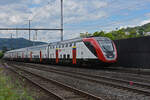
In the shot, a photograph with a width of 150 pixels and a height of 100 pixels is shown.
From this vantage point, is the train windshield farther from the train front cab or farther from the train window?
the train window

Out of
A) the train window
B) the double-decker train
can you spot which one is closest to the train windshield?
the double-decker train

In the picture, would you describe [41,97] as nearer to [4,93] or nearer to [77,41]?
[4,93]

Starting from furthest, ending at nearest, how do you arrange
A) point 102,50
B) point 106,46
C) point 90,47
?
point 90,47, point 106,46, point 102,50

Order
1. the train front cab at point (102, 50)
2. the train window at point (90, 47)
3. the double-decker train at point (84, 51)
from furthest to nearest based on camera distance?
Answer: the train window at point (90, 47) < the double-decker train at point (84, 51) < the train front cab at point (102, 50)

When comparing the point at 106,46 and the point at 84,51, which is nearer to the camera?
the point at 106,46

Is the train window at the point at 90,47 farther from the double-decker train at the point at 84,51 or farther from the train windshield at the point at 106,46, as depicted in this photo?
the train windshield at the point at 106,46

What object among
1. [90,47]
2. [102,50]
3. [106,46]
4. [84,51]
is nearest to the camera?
[102,50]

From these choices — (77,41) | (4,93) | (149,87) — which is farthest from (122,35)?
(4,93)

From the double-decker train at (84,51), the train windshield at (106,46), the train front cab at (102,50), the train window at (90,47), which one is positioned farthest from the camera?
the train window at (90,47)

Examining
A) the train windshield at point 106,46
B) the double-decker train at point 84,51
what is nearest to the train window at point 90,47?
the double-decker train at point 84,51

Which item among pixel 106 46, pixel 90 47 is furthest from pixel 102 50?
pixel 90 47

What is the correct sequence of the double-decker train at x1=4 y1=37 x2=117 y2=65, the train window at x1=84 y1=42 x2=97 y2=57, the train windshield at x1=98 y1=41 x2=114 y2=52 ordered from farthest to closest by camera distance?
the train window at x1=84 y1=42 x2=97 y2=57, the train windshield at x1=98 y1=41 x2=114 y2=52, the double-decker train at x1=4 y1=37 x2=117 y2=65

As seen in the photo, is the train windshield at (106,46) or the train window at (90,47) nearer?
the train windshield at (106,46)

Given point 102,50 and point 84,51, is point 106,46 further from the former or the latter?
point 84,51
